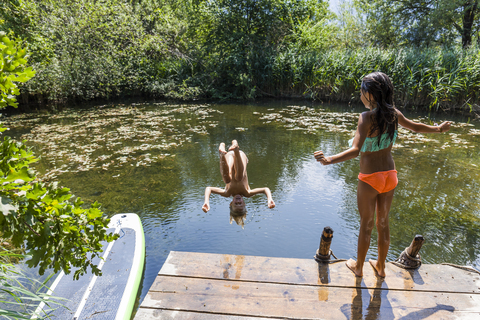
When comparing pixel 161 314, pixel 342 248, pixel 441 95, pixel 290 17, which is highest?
pixel 290 17

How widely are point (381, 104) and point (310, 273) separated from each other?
1712mm

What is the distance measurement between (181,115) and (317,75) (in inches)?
289

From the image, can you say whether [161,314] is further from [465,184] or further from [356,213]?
[465,184]

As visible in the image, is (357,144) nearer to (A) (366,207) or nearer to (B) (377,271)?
(A) (366,207)

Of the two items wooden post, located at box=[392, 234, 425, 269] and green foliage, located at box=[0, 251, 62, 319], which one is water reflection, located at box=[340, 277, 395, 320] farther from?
green foliage, located at box=[0, 251, 62, 319]

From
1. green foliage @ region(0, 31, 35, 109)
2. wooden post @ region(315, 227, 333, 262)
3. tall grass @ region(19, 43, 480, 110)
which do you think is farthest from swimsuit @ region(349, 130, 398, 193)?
tall grass @ region(19, 43, 480, 110)

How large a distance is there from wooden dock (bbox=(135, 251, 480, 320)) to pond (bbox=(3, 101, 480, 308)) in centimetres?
88

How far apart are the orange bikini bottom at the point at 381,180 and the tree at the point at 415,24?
63.7ft

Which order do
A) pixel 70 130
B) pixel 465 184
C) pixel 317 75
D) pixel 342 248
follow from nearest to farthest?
pixel 342 248 < pixel 465 184 < pixel 70 130 < pixel 317 75

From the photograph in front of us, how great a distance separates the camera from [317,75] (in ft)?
48.6

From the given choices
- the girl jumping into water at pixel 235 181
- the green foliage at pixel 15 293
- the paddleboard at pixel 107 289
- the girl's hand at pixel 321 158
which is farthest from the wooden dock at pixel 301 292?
the girl's hand at pixel 321 158

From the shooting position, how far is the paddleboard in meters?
2.65

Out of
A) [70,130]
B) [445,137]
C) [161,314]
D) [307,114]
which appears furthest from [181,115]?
[161,314]

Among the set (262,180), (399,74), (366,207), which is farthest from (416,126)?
(399,74)
